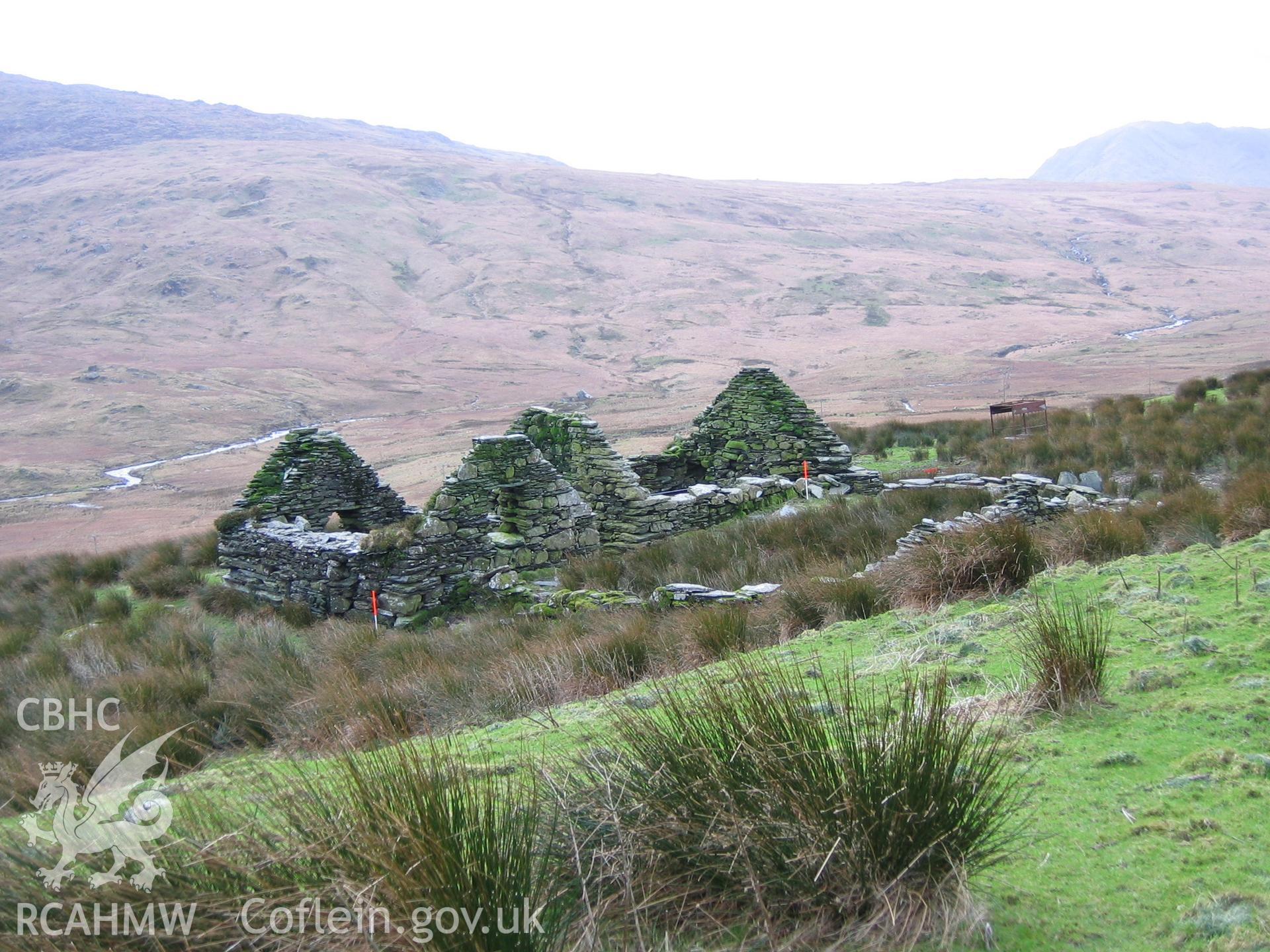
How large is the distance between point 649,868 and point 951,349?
2508 inches

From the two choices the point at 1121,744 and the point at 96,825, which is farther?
the point at 1121,744

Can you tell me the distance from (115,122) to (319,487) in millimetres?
149991

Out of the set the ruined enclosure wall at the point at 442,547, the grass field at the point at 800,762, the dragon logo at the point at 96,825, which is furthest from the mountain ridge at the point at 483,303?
the dragon logo at the point at 96,825

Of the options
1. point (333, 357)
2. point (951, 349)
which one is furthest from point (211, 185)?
point (951, 349)

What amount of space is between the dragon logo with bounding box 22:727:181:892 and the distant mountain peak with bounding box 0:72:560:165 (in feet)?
463

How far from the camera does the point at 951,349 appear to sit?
61656 mm

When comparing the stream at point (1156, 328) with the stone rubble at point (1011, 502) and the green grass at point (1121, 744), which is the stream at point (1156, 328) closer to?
the stone rubble at point (1011, 502)

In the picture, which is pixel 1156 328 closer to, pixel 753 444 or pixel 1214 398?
pixel 1214 398

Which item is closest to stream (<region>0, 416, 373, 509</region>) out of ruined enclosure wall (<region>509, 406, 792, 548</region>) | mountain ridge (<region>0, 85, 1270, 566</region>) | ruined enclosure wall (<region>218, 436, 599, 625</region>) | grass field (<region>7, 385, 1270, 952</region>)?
mountain ridge (<region>0, 85, 1270, 566</region>)

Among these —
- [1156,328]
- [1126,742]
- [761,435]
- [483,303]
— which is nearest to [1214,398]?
A: [761,435]

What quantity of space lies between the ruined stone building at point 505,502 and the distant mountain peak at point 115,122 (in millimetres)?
129983

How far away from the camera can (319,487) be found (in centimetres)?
1511

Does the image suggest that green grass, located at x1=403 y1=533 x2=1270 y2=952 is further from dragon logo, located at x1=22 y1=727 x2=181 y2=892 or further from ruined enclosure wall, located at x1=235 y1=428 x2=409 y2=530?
ruined enclosure wall, located at x1=235 y1=428 x2=409 y2=530

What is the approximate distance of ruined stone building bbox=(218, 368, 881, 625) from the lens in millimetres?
11193
